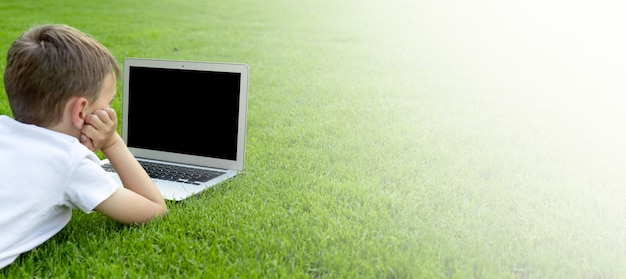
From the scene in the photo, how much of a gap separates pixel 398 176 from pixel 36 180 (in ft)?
7.87

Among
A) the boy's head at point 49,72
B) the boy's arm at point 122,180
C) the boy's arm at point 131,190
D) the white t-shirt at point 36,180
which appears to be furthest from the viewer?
the boy's arm at point 131,190

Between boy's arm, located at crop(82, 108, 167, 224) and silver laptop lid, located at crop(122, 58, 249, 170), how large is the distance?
783mm

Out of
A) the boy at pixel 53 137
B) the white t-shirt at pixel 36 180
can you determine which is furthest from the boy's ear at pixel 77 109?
the white t-shirt at pixel 36 180

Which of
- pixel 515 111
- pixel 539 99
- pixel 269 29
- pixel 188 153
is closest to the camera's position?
pixel 188 153

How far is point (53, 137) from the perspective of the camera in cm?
294

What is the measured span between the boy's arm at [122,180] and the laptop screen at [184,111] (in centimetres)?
80

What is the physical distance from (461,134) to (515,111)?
1194 millimetres

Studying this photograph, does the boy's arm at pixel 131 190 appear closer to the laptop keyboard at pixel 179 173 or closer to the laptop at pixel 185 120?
the laptop at pixel 185 120

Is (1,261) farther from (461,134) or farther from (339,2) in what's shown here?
(339,2)

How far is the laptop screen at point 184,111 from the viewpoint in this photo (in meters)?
4.17

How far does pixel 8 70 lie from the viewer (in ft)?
10.3


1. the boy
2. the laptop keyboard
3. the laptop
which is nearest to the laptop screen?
the laptop

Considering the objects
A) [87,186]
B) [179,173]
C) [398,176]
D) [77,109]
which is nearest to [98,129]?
[77,109]

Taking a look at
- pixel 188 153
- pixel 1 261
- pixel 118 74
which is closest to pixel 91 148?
pixel 118 74
